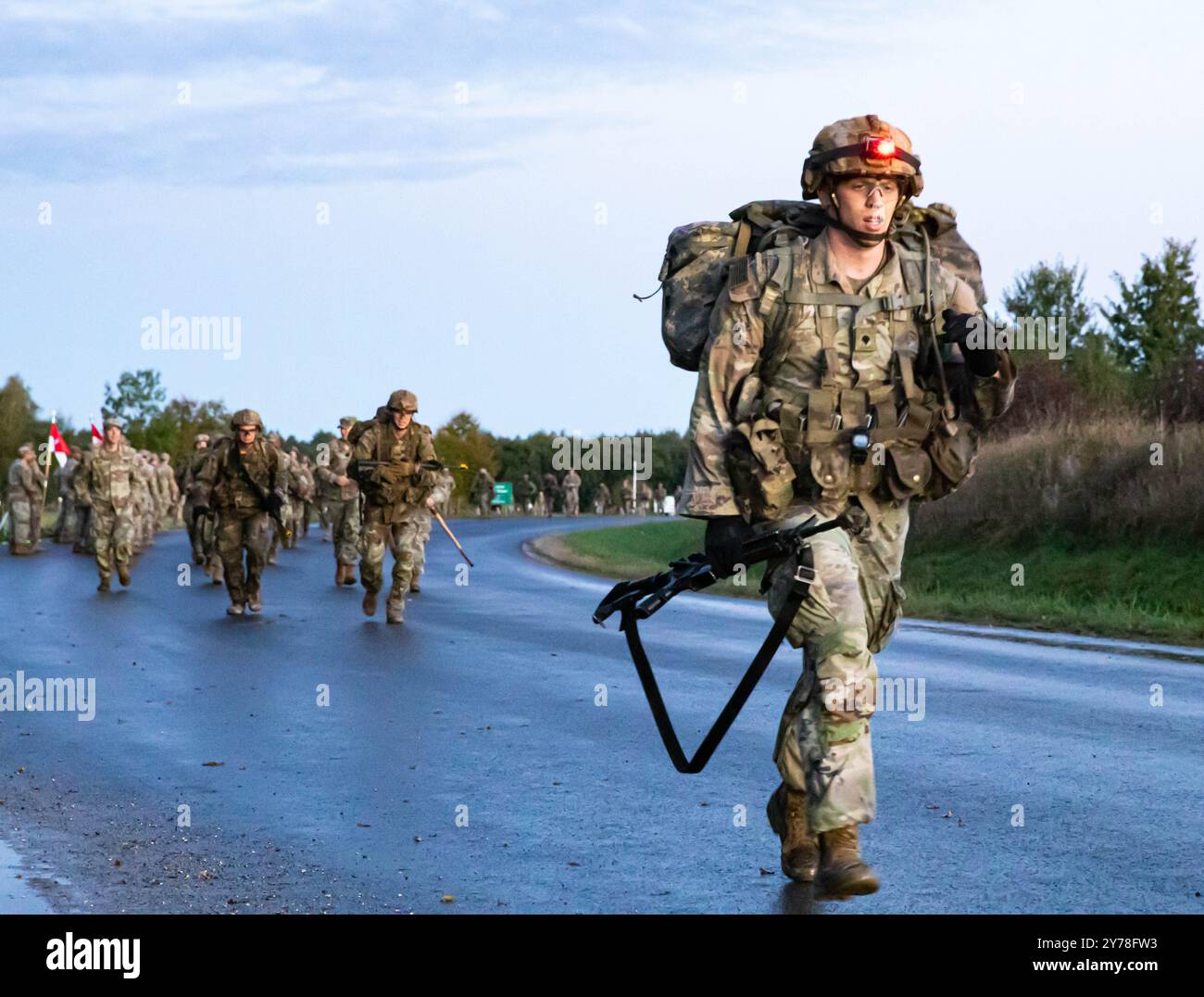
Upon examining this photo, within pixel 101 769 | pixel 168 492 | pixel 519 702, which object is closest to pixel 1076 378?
pixel 168 492

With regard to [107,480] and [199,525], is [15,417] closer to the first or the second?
[199,525]

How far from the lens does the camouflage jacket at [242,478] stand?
19297 mm

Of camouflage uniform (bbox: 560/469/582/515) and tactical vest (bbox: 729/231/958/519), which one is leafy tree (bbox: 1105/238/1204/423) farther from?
tactical vest (bbox: 729/231/958/519)

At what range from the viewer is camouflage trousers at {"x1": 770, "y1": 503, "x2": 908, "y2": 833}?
19.9 ft

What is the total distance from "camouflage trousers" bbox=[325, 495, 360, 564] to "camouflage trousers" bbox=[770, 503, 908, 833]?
18.6 metres

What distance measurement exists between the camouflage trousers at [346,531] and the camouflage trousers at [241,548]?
5238 mm

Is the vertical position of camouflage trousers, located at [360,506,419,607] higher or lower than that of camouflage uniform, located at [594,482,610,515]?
higher

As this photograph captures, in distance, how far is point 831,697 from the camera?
239 inches

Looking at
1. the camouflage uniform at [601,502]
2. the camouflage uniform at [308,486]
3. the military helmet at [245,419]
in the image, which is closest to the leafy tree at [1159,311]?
the camouflage uniform at [308,486]

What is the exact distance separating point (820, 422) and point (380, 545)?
1237cm

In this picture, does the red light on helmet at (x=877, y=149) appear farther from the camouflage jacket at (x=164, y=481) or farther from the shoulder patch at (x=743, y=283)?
the camouflage jacket at (x=164, y=481)

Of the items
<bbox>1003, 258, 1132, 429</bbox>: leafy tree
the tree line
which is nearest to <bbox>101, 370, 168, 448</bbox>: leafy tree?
the tree line
